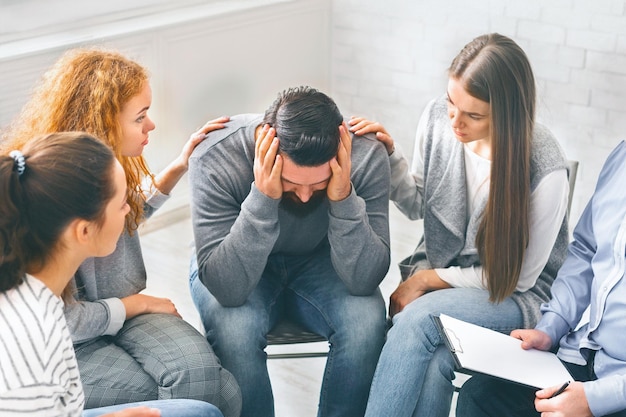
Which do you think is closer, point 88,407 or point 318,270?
point 88,407

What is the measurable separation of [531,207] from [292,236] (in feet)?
1.85

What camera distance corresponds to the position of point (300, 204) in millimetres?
2033

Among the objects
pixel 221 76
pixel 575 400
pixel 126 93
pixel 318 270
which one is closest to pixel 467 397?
pixel 575 400

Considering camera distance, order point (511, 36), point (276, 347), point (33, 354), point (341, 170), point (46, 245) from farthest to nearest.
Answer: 1. point (511, 36)
2. point (276, 347)
3. point (341, 170)
4. point (46, 245)
5. point (33, 354)

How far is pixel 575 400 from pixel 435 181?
69 centimetres

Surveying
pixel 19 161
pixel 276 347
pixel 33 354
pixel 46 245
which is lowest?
pixel 276 347

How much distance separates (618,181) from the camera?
1895 mm

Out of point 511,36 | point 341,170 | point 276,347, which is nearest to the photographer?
point 341,170

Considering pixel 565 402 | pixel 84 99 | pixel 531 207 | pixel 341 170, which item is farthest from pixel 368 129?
pixel 565 402

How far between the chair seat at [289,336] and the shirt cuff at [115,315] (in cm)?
36

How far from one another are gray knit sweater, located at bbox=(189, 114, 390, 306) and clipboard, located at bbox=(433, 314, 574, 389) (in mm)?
246

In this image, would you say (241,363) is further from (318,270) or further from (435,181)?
→ (435,181)

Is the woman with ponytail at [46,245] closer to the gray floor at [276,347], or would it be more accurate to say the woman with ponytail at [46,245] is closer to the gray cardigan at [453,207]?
the gray cardigan at [453,207]

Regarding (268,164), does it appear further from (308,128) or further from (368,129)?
(368,129)
